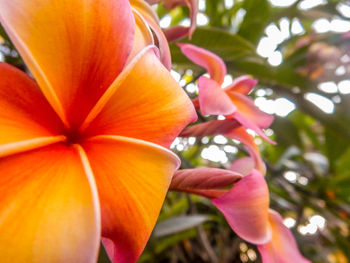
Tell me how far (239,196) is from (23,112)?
24 centimetres

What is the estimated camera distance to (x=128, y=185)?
0.90 feet

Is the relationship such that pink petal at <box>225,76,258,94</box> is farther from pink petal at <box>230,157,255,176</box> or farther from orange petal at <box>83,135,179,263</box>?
orange petal at <box>83,135,179,263</box>

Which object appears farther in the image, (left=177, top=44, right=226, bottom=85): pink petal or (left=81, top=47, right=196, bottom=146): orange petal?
(left=177, top=44, right=226, bottom=85): pink petal

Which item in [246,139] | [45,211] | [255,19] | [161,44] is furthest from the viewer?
[255,19]

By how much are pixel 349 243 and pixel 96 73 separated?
121 cm

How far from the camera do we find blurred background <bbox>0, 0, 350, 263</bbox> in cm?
100

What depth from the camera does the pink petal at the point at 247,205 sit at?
0.40 meters

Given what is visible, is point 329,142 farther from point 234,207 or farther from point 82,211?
point 82,211

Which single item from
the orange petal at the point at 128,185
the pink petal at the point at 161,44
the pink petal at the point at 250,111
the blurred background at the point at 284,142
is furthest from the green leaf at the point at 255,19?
the orange petal at the point at 128,185

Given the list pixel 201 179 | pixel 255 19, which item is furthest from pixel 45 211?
pixel 255 19

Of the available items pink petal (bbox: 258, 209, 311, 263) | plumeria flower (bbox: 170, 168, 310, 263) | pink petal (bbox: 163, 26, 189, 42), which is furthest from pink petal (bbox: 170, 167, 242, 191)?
pink petal (bbox: 163, 26, 189, 42)

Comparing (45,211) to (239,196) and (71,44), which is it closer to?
(71,44)

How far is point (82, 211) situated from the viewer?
244 mm

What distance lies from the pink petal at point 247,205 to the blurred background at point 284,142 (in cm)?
38
